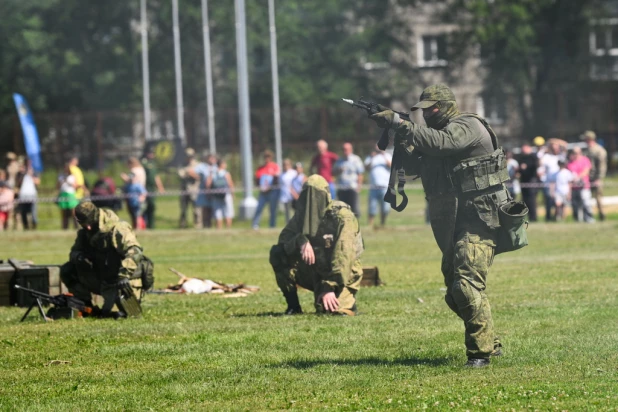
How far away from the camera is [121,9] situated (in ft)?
235

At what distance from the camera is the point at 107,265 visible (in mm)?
13008

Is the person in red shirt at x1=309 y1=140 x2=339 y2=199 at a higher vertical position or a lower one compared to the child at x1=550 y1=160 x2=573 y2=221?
higher

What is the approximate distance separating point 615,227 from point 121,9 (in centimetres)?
5107

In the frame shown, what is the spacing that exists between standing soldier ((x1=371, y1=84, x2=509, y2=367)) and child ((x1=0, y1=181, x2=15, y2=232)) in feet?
61.9

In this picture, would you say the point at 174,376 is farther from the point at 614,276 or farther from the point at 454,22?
the point at 454,22

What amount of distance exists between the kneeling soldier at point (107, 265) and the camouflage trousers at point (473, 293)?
4.56 m

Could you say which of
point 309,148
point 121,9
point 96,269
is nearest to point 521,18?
point 309,148

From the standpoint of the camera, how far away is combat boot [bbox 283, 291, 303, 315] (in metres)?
12.9

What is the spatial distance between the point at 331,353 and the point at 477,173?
201 cm

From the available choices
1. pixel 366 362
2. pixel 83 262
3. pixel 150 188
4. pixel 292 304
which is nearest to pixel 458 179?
pixel 366 362

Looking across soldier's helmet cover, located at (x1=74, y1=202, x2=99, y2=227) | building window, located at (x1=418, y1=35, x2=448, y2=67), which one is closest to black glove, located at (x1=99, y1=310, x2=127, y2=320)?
soldier's helmet cover, located at (x1=74, y1=202, x2=99, y2=227)

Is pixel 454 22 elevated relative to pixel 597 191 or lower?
elevated

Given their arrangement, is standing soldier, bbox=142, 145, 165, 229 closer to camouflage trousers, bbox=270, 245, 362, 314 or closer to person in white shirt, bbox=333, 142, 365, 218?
person in white shirt, bbox=333, 142, 365, 218

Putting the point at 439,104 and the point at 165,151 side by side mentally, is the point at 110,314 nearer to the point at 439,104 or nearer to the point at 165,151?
the point at 439,104
